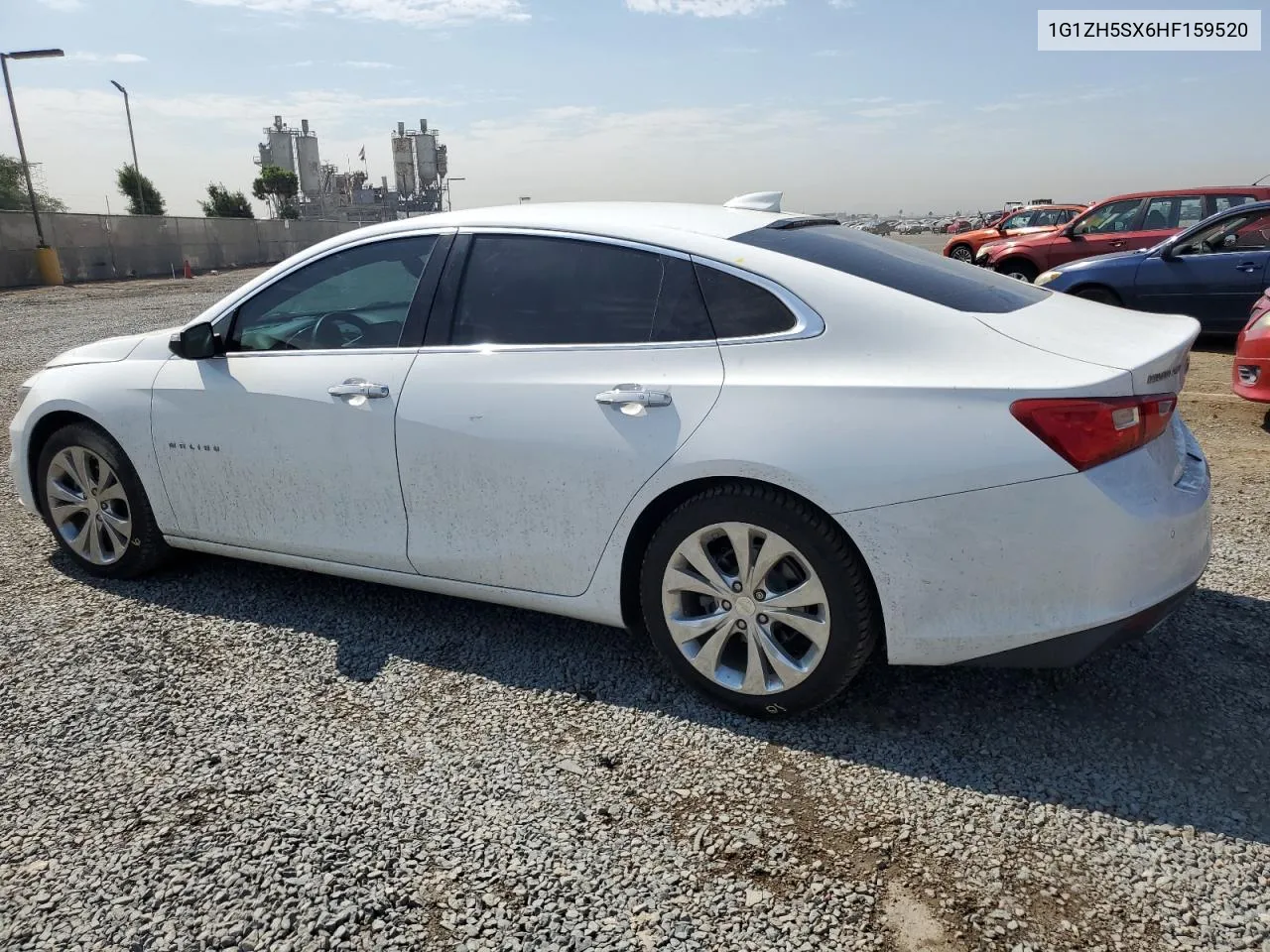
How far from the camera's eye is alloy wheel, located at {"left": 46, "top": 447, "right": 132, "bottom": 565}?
4.06 meters

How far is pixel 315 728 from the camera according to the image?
2.93 meters

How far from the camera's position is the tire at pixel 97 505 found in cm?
400

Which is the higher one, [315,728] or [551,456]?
[551,456]

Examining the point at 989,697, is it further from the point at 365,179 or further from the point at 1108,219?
the point at 365,179

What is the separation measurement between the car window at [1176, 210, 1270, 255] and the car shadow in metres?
6.82

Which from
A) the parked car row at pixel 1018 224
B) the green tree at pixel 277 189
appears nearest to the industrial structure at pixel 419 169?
the green tree at pixel 277 189

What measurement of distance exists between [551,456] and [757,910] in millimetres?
1459

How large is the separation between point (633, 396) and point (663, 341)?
0.70ft

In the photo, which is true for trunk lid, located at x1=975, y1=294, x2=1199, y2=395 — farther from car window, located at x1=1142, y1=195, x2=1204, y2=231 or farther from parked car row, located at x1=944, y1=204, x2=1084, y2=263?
parked car row, located at x1=944, y1=204, x2=1084, y2=263

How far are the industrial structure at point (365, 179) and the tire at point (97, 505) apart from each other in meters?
59.0

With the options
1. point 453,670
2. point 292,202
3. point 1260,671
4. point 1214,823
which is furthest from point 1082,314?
point 292,202

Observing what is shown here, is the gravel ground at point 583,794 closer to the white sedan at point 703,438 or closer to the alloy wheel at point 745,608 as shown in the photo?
the alloy wheel at point 745,608

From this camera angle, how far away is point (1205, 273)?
29.4 ft

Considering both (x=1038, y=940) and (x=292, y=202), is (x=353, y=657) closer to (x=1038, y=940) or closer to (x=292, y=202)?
(x=1038, y=940)
